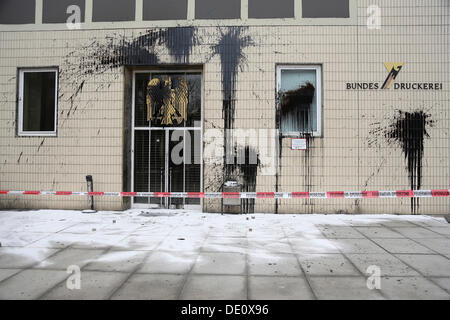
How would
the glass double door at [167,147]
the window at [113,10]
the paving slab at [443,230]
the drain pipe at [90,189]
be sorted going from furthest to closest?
the glass double door at [167,147]
the window at [113,10]
the drain pipe at [90,189]
the paving slab at [443,230]

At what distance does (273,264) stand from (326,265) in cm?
72

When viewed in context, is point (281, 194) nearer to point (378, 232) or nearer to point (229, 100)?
point (378, 232)

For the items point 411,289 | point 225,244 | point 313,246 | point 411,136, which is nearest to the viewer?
point 411,289

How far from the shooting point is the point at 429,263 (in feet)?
14.4

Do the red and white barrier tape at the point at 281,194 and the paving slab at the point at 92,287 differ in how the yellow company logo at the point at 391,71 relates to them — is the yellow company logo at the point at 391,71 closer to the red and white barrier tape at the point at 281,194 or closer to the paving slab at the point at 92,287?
the red and white barrier tape at the point at 281,194

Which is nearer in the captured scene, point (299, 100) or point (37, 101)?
point (299, 100)

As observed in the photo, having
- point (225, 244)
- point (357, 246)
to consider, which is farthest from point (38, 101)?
point (357, 246)

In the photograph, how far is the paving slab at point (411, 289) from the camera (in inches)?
130

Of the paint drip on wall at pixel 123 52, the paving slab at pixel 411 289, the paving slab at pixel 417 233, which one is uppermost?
the paint drip on wall at pixel 123 52

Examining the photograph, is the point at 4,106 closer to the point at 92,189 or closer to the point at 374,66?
the point at 92,189

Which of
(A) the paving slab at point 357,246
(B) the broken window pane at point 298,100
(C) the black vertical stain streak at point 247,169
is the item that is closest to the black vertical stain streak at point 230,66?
(C) the black vertical stain streak at point 247,169

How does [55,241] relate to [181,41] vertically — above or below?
below

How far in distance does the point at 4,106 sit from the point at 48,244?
5717 mm

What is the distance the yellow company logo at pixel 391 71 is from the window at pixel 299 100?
169cm
